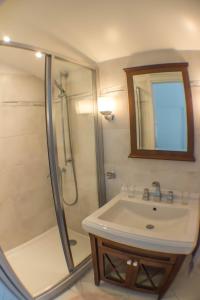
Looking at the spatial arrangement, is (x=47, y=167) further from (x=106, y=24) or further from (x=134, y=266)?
(x=106, y=24)

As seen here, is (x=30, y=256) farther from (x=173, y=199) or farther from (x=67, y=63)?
(x=67, y=63)

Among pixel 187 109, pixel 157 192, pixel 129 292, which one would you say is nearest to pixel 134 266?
pixel 129 292

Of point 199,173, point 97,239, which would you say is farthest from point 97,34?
point 97,239

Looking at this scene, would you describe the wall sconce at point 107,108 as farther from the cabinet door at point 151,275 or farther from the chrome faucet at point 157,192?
the cabinet door at point 151,275

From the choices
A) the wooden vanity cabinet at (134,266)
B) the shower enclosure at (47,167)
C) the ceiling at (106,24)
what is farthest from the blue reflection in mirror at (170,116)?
the wooden vanity cabinet at (134,266)

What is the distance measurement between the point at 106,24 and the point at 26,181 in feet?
5.62

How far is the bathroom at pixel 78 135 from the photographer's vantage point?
4.71 feet

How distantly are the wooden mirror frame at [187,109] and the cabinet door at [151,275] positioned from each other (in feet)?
2.68

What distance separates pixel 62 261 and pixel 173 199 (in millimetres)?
1203

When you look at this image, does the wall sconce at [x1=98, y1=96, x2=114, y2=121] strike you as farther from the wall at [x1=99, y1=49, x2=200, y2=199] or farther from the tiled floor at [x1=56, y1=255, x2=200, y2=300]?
the tiled floor at [x1=56, y1=255, x2=200, y2=300]

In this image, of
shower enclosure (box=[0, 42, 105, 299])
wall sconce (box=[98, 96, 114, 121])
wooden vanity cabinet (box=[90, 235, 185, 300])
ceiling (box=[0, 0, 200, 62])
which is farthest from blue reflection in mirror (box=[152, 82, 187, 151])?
wooden vanity cabinet (box=[90, 235, 185, 300])

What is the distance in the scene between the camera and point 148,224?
5.65ft

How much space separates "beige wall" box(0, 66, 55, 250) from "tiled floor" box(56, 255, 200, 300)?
710 millimetres

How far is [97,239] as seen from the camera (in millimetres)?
1603
